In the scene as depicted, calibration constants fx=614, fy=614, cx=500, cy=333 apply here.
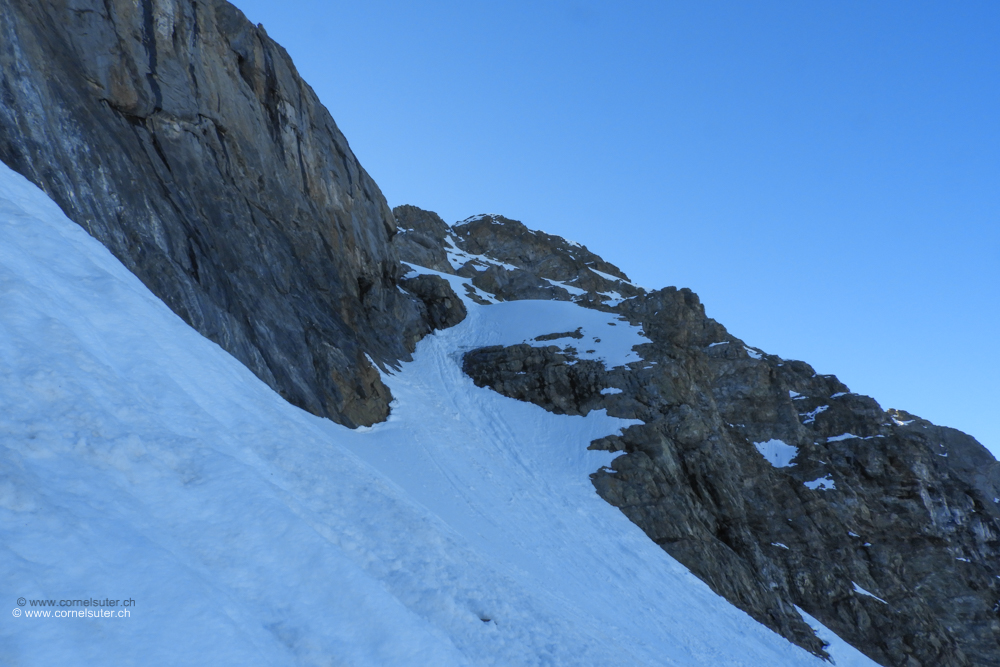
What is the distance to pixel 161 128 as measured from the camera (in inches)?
850

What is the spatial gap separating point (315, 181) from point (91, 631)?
92.0 ft

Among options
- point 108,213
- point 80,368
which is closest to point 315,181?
point 108,213

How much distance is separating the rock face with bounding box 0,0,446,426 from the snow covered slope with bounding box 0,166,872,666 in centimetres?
Result: 225

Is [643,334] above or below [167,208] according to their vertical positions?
above

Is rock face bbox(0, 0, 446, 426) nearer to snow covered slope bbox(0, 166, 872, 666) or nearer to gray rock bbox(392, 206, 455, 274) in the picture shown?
snow covered slope bbox(0, 166, 872, 666)

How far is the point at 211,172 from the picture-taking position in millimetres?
23172

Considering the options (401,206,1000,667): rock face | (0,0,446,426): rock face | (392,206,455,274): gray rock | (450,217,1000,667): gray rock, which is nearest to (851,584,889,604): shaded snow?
(401,206,1000,667): rock face

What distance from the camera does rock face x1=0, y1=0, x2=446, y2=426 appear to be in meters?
16.2

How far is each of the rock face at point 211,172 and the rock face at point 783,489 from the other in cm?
1152

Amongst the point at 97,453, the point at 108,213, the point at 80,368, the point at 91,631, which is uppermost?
the point at 108,213

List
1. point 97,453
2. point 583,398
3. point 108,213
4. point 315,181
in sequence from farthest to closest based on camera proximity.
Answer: point 583,398 < point 315,181 < point 108,213 < point 97,453

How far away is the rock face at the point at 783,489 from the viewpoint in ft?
87.5

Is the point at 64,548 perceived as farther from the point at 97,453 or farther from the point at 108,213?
the point at 108,213

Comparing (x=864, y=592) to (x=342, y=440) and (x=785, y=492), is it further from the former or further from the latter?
(x=342, y=440)
